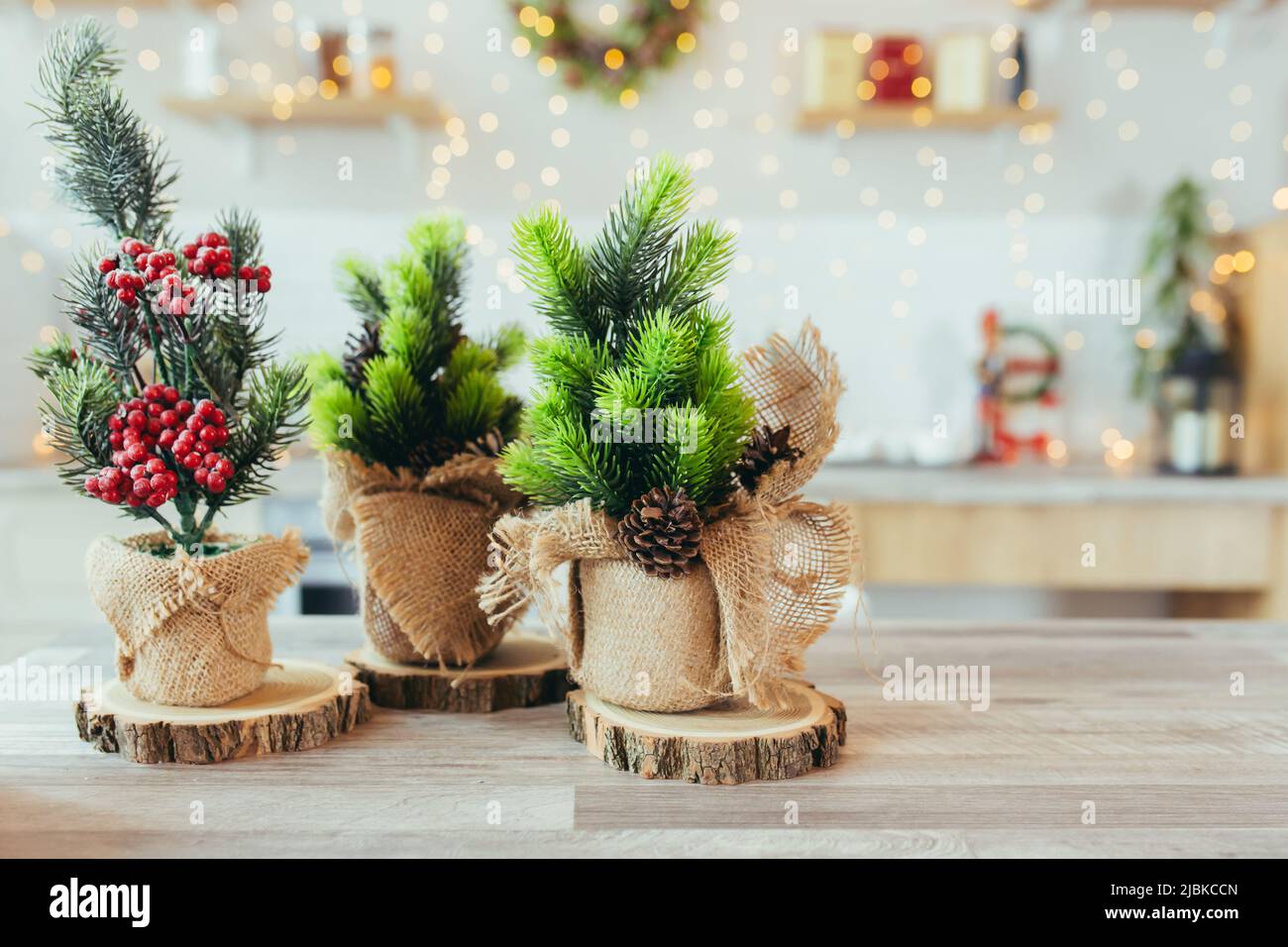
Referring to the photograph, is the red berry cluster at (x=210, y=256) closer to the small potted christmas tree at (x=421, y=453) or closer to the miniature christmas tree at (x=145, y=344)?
the miniature christmas tree at (x=145, y=344)

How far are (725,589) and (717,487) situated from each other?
79 mm

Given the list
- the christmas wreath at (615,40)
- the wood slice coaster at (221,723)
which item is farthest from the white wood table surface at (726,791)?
the christmas wreath at (615,40)

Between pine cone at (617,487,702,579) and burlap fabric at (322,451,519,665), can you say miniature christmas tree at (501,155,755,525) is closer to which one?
pine cone at (617,487,702,579)

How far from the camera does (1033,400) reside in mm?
2814

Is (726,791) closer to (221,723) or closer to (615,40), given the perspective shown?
(221,723)

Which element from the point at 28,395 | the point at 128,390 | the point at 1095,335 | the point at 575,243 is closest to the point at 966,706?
the point at 575,243

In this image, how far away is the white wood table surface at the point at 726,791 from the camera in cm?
68

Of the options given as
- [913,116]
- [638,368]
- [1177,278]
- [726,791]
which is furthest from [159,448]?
[1177,278]

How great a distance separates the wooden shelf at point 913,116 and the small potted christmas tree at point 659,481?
79.4 inches

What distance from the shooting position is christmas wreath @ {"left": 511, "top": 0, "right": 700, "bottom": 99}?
279cm

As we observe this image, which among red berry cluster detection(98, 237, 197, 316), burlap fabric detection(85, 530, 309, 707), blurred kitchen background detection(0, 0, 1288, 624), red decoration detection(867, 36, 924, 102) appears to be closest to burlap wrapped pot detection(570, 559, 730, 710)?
burlap fabric detection(85, 530, 309, 707)

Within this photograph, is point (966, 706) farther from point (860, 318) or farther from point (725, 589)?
point (860, 318)

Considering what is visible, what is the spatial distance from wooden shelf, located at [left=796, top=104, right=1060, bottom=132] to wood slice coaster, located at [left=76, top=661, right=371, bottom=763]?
219cm
